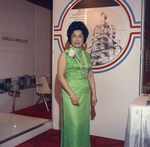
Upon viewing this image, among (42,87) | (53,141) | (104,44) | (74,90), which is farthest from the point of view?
(42,87)

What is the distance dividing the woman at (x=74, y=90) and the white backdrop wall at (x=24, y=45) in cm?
137

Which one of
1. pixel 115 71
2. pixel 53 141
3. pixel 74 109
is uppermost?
pixel 115 71

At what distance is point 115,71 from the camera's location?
346 cm

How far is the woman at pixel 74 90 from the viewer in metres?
2.56

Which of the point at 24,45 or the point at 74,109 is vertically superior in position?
the point at 24,45

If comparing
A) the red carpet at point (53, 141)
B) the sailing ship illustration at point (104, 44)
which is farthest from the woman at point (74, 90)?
the sailing ship illustration at point (104, 44)

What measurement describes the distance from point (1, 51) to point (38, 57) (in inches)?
39.7

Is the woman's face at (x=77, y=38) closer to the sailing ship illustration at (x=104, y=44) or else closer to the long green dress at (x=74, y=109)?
the long green dress at (x=74, y=109)

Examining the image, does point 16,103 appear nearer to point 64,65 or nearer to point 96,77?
point 96,77

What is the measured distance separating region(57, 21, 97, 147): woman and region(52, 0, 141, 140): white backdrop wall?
89cm

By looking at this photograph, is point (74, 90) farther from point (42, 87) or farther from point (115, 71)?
point (42, 87)

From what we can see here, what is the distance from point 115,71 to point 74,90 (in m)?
1.11

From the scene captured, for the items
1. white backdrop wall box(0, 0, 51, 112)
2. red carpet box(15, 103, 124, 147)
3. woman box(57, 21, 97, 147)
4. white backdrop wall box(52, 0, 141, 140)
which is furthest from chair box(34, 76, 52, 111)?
woman box(57, 21, 97, 147)

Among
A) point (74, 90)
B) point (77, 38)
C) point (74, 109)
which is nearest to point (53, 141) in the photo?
point (74, 109)
